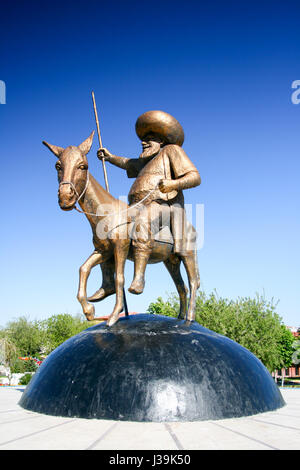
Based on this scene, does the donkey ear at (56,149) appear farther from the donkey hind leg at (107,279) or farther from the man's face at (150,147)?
the donkey hind leg at (107,279)

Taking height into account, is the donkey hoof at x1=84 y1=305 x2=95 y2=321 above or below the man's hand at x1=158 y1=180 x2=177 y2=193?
below

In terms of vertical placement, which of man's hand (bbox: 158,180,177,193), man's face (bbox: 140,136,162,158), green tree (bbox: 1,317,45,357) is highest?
man's face (bbox: 140,136,162,158)

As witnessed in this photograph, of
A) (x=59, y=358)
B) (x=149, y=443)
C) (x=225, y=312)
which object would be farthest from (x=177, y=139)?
(x=225, y=312)

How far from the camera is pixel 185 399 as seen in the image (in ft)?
16.9

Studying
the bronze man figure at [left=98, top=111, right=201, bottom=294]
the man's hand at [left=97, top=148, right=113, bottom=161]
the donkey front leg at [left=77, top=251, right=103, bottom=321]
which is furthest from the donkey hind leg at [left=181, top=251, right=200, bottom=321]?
the man's hand at [left=97, top=148, right=113, bottom=161]

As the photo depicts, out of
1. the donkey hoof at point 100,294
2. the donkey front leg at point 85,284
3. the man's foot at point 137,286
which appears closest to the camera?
the man's foot at point 137,286

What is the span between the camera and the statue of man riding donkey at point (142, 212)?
675 centimetres

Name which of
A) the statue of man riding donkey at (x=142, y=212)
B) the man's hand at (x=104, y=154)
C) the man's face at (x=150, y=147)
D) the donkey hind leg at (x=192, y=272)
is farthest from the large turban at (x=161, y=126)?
the donkey hind leg at (x=192, y=272)

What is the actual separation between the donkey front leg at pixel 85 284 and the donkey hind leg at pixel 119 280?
0.41 metres

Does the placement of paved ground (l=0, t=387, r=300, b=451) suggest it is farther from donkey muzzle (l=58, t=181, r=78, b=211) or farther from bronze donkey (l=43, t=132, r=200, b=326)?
donkey muzzle (l=58, t=181, r=78, b=211)

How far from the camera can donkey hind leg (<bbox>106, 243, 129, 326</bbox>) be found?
6.71 meters
